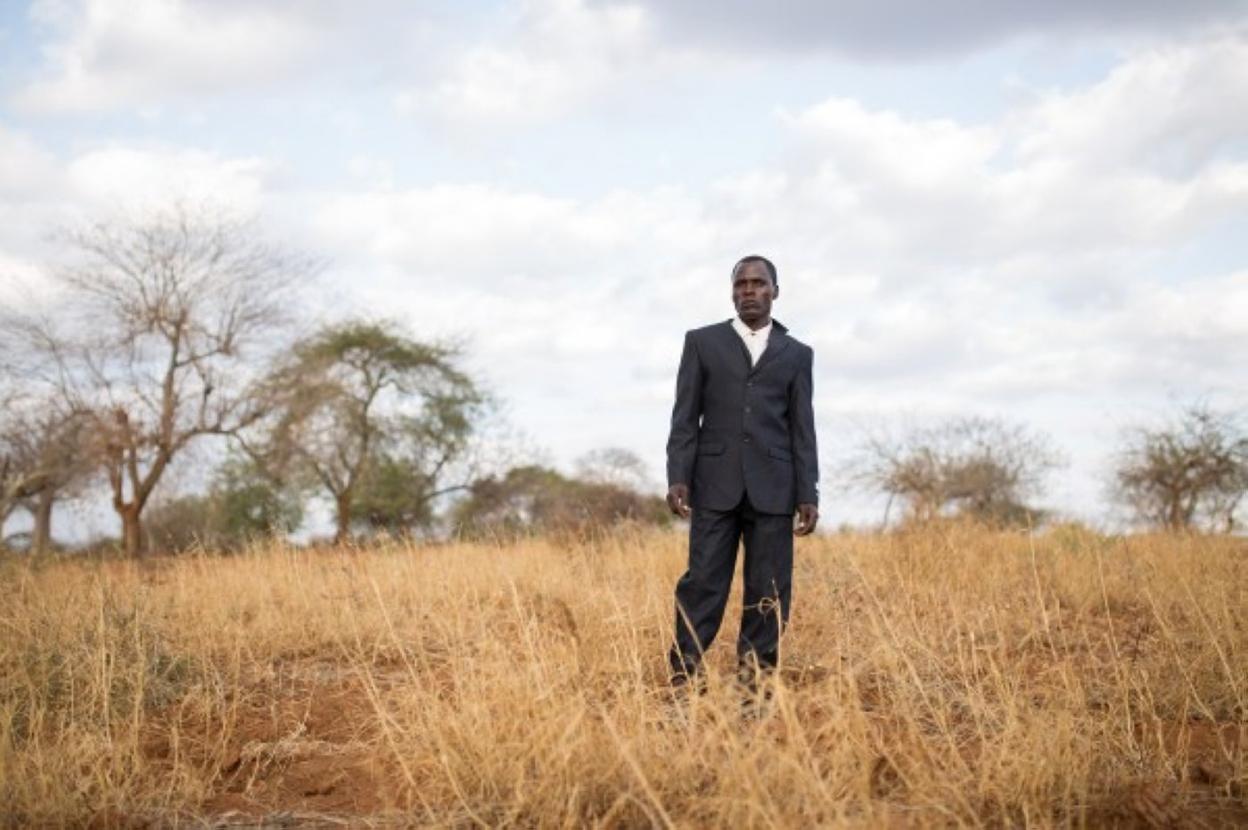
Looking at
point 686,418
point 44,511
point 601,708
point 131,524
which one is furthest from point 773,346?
point 44,511

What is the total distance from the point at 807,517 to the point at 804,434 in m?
0.38

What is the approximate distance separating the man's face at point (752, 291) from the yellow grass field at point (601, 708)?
1.24 m

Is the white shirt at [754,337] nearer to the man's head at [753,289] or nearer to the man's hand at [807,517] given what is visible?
the man's head at [753,289]

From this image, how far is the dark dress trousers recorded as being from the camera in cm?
439

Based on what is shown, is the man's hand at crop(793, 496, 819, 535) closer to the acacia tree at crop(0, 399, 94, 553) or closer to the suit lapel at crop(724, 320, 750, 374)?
the suit lapel at crop(724, 320, 750, 374)

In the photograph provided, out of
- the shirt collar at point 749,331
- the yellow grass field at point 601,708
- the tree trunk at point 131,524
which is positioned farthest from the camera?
the tree trunk at point 131,524

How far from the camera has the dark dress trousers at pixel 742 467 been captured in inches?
173

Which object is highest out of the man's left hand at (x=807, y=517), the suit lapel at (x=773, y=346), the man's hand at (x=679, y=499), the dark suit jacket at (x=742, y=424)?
the suit lapel at (x=773, y=346)

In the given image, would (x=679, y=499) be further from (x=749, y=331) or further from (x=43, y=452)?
(x=43, y=452)

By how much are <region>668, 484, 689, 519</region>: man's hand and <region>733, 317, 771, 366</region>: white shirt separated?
654mm

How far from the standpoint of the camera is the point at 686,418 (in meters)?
4.52

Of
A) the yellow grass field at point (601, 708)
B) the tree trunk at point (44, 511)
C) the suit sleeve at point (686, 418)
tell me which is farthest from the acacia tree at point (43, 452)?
the suit sleeve at point (686, 418)

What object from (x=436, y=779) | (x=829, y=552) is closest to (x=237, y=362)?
(x=829, y=552)

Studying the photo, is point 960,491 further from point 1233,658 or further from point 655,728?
point 655,728
